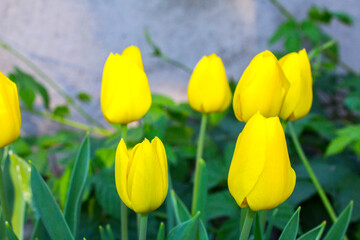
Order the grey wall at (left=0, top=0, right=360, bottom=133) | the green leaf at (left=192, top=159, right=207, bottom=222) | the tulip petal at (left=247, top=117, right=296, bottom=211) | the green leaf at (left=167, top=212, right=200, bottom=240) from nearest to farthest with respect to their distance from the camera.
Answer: the tulip petal at (left=247, top=117, right=296, bottom=211) → the green leaf at (left=167, top=212, right=200, bottom=240) → the green leaf at (left=192, top=159, right=207, bottom=222) → the grey wall at (left=0, top=0, right=360, bottom=133)

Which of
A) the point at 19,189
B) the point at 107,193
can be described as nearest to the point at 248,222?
the point at 19,189

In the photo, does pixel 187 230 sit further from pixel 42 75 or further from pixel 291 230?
pixel 42 75

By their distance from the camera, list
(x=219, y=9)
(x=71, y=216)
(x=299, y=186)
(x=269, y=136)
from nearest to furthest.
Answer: (x=269, y=136)
(x=71, y=216)
(x=299, y=186)
(x=219, y=9)

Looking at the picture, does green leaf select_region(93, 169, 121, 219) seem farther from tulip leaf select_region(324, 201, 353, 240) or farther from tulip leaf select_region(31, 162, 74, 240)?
tulip leaf select_region(324, 201, 353, 240)

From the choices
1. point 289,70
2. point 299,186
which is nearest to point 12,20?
point 299,186

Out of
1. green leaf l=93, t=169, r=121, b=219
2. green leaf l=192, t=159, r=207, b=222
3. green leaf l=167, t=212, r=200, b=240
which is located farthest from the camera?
green leaf l=93, t=169, r=121, b=219

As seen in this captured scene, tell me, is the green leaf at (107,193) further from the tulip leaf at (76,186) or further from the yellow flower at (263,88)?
the yellow flower at (263,88)

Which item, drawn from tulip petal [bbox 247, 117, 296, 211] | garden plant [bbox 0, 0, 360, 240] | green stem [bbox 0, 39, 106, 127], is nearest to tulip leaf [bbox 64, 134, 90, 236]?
garden plant [bbox 0, 0, 360, 240]

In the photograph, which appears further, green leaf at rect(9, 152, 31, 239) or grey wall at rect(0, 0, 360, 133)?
grey wall at rect(0, 0, 360, 133)

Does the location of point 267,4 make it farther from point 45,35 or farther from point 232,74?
point 45,35
